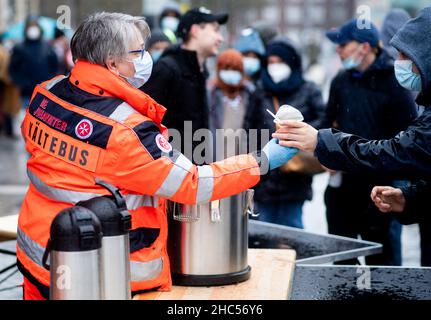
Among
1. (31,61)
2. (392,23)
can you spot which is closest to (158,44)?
(392,23)

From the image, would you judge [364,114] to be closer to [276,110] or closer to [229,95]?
[276,110]

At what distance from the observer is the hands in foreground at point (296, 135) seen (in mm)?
3109

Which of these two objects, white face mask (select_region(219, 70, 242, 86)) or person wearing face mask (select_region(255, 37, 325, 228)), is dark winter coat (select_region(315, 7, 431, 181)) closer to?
person wearing face mask (select_region(255, 37, 325, 228))

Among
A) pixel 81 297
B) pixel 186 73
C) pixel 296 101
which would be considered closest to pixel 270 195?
pixel 296 101

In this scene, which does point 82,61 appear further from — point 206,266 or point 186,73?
point 186,73

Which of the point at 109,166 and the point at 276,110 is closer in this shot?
the point at 109,166

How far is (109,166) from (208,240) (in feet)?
1.96

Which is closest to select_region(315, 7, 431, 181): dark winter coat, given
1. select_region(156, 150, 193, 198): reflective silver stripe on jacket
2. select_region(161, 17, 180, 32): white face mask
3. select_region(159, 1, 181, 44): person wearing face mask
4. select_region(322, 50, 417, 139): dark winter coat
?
select_region(156, 150, 193, 198): reflective silver stripe on jacket

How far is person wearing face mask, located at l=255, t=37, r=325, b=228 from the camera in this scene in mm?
6051

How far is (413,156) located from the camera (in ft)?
9.84

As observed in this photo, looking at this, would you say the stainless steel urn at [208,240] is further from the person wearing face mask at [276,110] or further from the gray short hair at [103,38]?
the person wearing face mask at [276,110]

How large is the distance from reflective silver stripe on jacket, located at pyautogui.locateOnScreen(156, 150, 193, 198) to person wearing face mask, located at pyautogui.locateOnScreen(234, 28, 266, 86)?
5.68m

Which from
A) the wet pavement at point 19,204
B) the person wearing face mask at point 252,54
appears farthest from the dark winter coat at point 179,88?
Answer: the person wearing face mask at point 252,54

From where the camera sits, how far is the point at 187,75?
5379 millimetres
